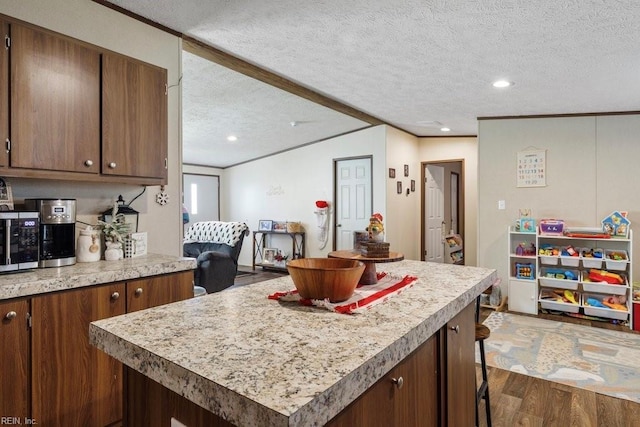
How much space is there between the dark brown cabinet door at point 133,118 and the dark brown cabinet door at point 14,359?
0.89m

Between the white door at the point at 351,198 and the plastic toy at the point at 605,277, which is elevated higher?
the white door at the point at 351,198

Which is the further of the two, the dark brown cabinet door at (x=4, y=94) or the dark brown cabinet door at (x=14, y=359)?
the dark brown cabinet door at (x=4, y=94)

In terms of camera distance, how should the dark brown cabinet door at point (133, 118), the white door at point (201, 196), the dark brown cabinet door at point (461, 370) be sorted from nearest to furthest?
the dark brown cabinet door at point (461, 370)
the dark brown cabinet door at point (133, 118)
the white door at point (201, 196)

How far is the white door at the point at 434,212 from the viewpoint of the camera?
6.62 meters

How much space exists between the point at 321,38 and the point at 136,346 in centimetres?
245

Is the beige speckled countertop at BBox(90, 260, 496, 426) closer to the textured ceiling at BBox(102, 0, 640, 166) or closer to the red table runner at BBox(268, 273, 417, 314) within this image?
the red table runner at BBox(268, 273, 417, 314)

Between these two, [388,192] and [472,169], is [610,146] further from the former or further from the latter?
[388,192]

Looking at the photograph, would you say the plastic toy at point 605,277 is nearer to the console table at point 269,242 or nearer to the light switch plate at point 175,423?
the console table at point 269,242

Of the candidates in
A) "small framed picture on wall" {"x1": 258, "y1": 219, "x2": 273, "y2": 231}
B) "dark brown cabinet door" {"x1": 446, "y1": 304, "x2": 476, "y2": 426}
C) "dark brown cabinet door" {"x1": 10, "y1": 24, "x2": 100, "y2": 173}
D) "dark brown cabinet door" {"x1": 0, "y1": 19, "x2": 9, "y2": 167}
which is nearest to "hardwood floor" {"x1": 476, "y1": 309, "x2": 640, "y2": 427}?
"dark brown cabinet door" {"x1": 446, "y1": 304, "x2": 476, "y2": 426}

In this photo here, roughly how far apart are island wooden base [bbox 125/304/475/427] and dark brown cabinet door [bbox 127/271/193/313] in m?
1.01

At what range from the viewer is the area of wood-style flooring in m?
2.15

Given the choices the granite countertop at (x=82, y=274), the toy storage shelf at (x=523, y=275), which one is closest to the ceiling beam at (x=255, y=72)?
the granite countertop at (x=82, y=274)

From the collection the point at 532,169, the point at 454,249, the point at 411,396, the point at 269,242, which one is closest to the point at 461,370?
the point at 411,396

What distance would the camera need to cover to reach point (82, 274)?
1729mm
